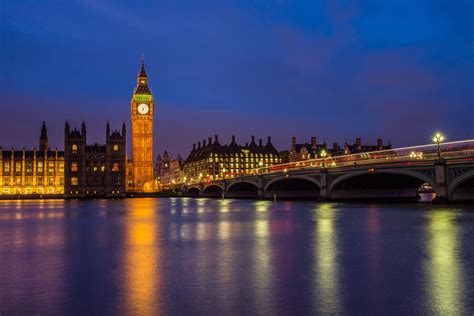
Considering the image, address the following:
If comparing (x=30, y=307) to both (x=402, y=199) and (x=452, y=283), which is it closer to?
(x=452, y=283)

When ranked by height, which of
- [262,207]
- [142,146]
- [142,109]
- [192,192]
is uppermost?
[142,109]

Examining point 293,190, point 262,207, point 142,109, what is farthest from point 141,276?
point 142,109

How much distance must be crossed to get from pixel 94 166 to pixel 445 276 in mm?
155824

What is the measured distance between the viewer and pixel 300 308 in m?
10.1

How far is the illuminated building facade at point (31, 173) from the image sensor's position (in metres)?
159

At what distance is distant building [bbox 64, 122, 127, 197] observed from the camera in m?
157

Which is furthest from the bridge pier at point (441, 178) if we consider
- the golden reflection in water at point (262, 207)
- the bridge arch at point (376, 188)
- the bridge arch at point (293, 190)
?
the bridge arch at point (293, 190)

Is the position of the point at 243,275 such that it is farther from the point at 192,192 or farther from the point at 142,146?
the point at 142,146

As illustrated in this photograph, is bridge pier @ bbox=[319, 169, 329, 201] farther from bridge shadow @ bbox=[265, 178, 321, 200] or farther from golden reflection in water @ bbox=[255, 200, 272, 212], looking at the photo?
bridge shadow @ bbox=[265, 178, 321, 200]

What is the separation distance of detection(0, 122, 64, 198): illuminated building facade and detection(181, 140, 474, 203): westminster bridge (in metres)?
71.6

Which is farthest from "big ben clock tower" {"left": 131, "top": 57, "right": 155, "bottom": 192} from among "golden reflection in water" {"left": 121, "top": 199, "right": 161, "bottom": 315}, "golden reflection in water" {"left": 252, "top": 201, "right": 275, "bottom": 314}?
"golden reflection in water" {"left": 252, "top": 201, "right": 275, "bottom": 314}

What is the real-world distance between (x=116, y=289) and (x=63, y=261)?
570 cm

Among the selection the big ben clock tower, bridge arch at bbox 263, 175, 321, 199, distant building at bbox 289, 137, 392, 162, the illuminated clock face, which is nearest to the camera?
bridge arch at bbox 263, 175, 321, 199

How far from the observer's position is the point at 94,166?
524ft
